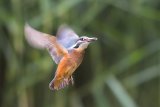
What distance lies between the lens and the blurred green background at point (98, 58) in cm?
102

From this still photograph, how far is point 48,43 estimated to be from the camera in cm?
21

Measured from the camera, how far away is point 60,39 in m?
0.21

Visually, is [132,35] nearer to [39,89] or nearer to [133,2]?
[133,2]

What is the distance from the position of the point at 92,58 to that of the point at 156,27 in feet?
0.98

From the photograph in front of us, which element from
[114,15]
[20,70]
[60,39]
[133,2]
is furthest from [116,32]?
[60,39]

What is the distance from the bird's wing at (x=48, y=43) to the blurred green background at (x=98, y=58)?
0.73 meters

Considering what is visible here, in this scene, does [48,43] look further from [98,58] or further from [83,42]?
[98,58]

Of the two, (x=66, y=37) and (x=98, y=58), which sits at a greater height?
(x=98, y=58)

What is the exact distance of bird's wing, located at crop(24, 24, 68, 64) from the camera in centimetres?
20

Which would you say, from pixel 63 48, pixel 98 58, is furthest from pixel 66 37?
pixel 98 58

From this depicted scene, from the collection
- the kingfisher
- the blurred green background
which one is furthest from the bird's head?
the blurred green background

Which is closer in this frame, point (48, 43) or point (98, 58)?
point (48, 43)

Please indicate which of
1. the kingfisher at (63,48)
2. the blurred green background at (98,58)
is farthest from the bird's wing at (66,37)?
the blurred green background at (98,58)

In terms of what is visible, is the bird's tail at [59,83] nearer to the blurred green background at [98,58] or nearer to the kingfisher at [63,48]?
the kingfisher at [63,48]
